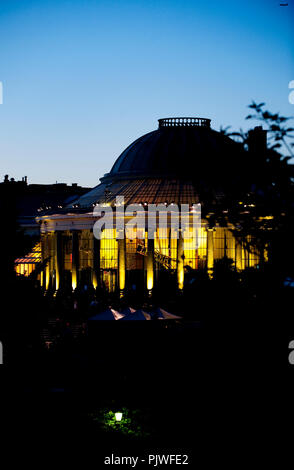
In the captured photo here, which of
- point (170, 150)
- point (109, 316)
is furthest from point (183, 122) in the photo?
point (109, 316)

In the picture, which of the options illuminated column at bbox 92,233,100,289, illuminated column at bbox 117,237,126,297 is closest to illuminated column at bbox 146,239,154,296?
illuminated column at bbox 117,237,126,297

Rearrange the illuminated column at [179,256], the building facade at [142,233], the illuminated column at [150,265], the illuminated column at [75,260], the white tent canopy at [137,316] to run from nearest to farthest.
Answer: the white tent canopy at [137,316] → the illuminated column at [179,256] → the illuminated column at [150,265] → the building facade at [142,233] → the illuminated column at [75,260]

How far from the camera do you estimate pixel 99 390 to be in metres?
27.4

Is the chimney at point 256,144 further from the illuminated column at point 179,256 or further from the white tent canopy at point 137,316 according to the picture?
the illuminated column at point 179,256

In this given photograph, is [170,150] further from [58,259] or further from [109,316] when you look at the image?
[109,316]

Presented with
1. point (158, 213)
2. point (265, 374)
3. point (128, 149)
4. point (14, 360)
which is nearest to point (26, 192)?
point (128, 149)

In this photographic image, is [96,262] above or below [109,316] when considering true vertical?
above

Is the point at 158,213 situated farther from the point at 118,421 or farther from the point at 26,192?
the point at 26,192

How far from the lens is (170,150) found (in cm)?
7162

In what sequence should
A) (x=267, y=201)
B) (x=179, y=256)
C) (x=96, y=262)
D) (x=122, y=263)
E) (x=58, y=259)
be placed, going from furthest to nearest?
(x=58, y=259) → (x=96, y=262) → (x=122, y=263) → (x=179, y=256) → (x=267, y=201)

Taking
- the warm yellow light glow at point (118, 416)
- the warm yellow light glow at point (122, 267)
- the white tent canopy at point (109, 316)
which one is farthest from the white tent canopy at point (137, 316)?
the warm yellow light glow at point (122, 267)

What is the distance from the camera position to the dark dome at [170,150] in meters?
69.7

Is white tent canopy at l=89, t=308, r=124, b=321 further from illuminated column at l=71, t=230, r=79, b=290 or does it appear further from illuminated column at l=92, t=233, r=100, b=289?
illuminated column at l=71, t=230, r=79, b=290

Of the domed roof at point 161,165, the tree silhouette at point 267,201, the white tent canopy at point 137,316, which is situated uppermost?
the domed roof at point 161,165
